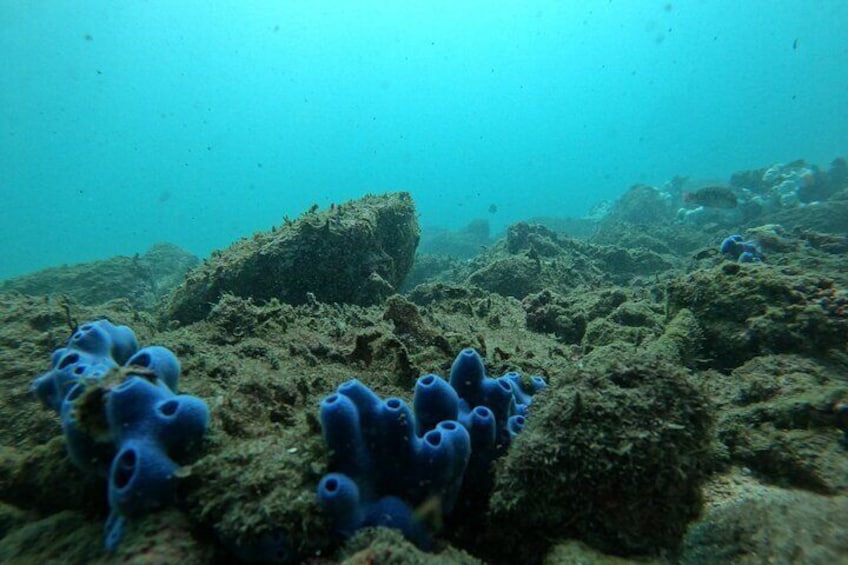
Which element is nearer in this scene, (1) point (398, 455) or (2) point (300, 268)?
(1) point (398, 455)

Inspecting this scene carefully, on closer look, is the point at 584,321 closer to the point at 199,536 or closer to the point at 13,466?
the point at 199,536

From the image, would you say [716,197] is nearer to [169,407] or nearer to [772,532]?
[772,532]

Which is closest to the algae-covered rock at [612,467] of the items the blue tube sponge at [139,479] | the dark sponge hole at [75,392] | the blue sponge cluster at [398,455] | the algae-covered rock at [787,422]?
the blue sponge cluster at [398,455]

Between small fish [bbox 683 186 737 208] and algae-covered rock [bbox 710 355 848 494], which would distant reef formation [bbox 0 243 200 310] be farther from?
small fish [bbox 683 186 737 208]

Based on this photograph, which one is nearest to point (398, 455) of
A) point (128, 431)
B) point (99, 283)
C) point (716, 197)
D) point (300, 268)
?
point (128, 431)

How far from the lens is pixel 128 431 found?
83.3 inches

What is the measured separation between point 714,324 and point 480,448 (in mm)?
3062

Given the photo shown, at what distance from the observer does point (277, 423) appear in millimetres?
2701

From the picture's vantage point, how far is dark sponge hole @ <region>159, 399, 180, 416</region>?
222cm

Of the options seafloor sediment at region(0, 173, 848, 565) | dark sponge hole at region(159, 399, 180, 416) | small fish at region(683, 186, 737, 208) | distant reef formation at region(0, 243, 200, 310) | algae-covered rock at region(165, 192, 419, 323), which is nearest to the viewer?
seafloor sediment at region(0, 173, 848, 565)

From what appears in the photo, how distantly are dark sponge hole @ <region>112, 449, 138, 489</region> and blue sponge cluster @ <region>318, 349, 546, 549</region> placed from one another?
2.85ft

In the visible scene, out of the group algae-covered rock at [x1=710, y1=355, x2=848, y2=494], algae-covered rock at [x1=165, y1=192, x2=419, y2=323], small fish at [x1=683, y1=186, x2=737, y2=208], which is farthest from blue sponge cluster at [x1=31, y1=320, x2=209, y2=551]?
small fish at [x1=683, y1=186, x2=737, y2=208]

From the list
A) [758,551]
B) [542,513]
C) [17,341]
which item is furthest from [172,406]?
[17,341]

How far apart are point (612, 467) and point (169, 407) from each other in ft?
7.62
